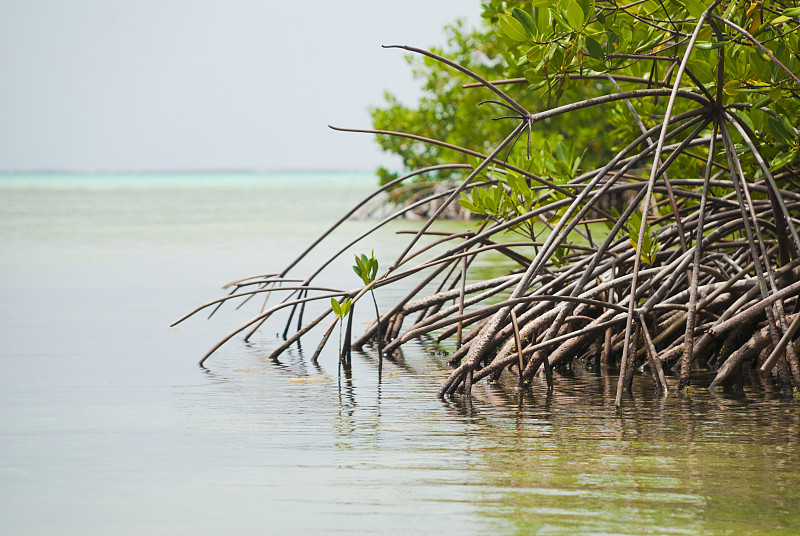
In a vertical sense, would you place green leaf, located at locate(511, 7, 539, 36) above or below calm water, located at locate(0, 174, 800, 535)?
above

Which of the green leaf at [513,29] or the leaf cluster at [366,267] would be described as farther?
the leaf cluster at [366,267]

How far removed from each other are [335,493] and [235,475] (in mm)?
342

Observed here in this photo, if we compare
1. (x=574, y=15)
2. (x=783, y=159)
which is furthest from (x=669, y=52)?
(x=574, y=15)

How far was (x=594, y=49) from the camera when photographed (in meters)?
3.77

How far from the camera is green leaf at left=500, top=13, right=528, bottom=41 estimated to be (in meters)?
3.77

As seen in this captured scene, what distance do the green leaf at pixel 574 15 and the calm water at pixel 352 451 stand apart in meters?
1.33

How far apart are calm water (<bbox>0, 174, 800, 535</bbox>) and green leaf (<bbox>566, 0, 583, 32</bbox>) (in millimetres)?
1330

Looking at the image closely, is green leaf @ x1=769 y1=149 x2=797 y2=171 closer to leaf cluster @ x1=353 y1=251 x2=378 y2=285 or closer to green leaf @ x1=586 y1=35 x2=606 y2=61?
green leaf @ x1=586 y1=35 x2=606 y2=61

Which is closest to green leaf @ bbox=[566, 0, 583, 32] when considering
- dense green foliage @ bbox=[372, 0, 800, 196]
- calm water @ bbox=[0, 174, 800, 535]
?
dense green foliage @ bbox=[372, 0, 800, 196]

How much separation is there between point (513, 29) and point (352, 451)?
Answer: 156 cm

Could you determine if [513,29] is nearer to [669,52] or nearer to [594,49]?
[594,49]

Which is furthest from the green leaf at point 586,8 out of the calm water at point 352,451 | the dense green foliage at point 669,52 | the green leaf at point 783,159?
the calm water at point 352,451

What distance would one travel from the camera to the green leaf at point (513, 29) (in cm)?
377

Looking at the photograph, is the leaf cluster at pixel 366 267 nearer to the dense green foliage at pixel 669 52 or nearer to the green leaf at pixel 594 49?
the dense green foliage at pixel 669 52
